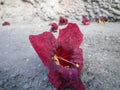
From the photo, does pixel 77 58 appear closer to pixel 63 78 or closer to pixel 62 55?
pixel 62 55

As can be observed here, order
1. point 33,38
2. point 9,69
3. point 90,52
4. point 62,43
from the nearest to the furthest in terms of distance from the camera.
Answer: point 33,38 < point 62,43 < point 9,69 < point 90,52

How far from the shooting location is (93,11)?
4.36 meters

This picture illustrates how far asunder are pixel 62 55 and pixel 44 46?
151 millimetres

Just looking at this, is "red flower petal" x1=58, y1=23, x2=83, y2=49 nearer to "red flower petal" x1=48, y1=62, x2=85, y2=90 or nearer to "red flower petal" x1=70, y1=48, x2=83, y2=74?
"red flower petal" x1=70, y1=48, x2=83, y2=74

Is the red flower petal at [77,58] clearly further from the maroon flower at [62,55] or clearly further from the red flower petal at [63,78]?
the red flower petal at [63,78]

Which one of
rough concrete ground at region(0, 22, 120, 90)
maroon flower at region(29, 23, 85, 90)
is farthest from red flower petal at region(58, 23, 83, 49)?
rough concrete ground at region(0, 22, 120, 90)

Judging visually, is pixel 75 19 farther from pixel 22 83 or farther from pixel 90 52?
pixel 22 83

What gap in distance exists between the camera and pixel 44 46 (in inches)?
50.3

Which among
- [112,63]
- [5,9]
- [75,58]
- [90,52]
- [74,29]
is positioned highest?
[74,29]

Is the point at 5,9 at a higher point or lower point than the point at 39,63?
lower

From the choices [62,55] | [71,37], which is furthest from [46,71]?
[71,37]

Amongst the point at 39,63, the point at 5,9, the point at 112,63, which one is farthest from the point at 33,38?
the point at 5,9

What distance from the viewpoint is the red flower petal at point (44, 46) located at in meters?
1.25

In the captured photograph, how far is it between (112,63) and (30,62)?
26.0 inches
